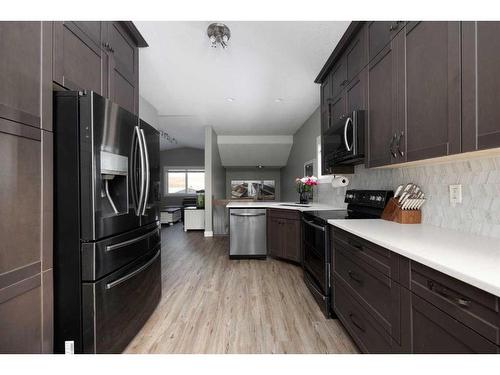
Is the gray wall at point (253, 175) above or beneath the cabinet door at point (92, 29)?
beneath

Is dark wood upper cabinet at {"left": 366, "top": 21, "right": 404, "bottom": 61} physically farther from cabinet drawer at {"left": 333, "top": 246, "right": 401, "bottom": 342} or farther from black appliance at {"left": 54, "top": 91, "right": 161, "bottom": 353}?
black appliance at {"left": 54, "top": 91, "right": 161, "bottom": 353}

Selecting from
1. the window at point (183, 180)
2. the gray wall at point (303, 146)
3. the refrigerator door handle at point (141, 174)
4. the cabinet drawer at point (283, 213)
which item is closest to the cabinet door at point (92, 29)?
the refrigerator door handle at point (141, 174)

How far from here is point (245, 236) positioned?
3533 mm

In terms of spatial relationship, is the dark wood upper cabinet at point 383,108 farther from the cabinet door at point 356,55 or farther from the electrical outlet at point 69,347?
the electrical outlet at point 69,347

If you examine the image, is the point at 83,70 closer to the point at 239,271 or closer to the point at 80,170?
the point at 80,170

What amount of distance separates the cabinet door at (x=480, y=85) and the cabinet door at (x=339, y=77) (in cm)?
130

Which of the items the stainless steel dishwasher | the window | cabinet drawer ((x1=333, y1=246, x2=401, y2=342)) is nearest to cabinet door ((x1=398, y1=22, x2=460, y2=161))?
cabinet drawer ((x1=333, y1=246, x2=401, y2=342))

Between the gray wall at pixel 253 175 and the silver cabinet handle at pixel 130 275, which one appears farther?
the gray wall at pixel 253 175

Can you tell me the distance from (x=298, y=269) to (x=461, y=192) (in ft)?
7.23

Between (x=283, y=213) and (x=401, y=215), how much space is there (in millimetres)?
1831

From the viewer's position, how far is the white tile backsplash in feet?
3.77

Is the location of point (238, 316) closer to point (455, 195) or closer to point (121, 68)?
point (455, 195)

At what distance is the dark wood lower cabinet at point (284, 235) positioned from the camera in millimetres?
3162

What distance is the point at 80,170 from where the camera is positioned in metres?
1.24
